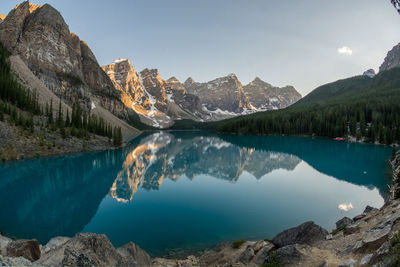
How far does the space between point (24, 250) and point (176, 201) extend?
15.0m

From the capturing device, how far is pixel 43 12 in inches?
5561

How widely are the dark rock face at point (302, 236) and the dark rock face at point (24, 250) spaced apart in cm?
1066

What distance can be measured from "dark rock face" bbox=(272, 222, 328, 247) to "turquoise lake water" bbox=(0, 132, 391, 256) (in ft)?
13.8

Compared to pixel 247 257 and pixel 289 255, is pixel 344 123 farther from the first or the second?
pixel 289 255

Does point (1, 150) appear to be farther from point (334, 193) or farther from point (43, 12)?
point (43, 12)

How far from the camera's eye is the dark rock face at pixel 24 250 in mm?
8469

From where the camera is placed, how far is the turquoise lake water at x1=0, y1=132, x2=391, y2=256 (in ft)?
50.3

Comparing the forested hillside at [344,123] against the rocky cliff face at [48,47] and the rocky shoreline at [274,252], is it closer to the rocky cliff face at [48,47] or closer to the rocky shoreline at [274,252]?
the rocky shoreline at [274,252]

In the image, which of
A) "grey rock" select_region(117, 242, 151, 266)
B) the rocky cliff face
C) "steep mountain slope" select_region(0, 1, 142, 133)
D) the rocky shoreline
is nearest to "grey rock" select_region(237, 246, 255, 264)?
the rocky shoreline

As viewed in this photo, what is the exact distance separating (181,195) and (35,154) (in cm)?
3917

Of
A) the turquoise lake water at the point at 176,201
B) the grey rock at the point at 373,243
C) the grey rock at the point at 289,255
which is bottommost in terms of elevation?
the turquoise lake water at the point at 176,201

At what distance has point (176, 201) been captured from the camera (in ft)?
74.5

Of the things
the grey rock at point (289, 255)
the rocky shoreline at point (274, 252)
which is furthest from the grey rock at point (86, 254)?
the grey rock at point (289, 255)

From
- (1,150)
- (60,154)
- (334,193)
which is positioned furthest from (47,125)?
(334,193)
